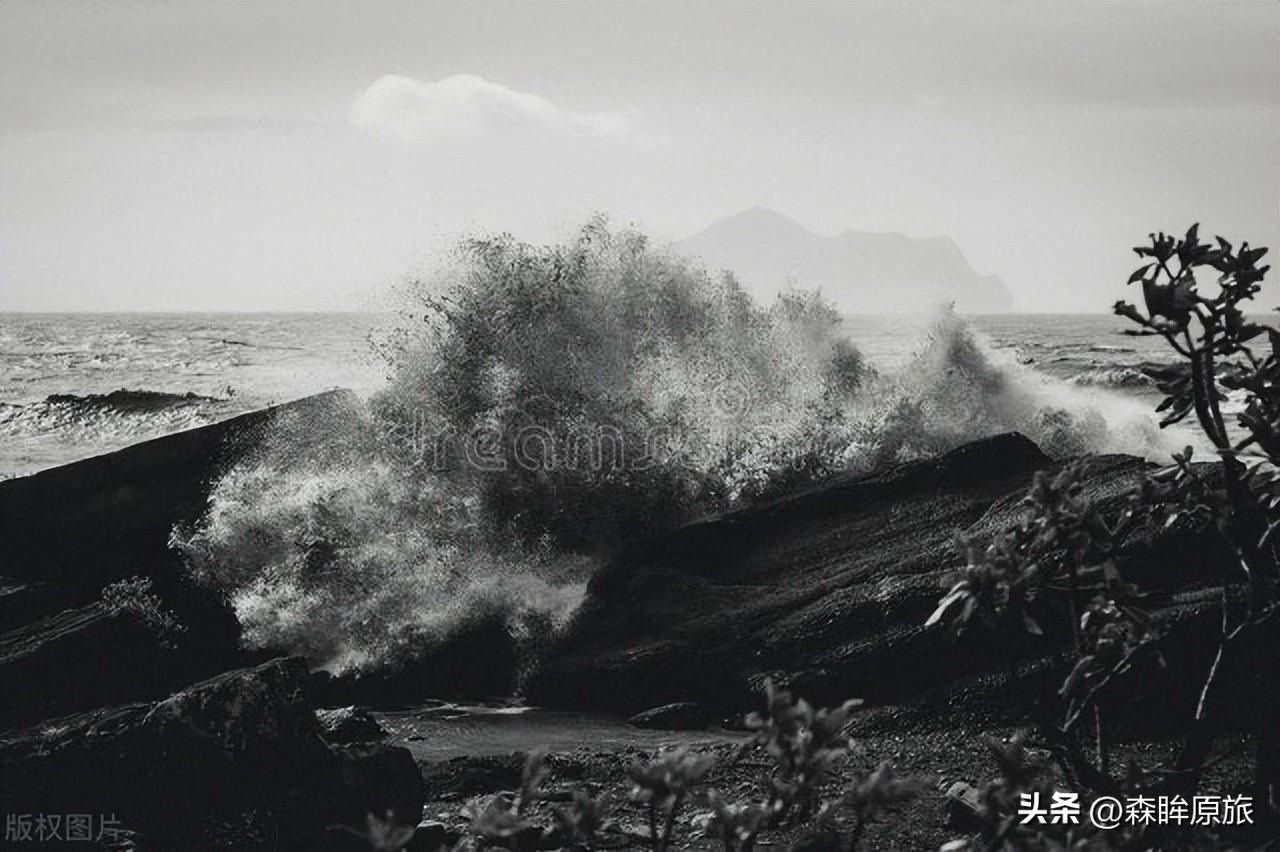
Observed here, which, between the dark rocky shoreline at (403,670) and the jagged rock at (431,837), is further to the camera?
the jagged rock at (431,837)

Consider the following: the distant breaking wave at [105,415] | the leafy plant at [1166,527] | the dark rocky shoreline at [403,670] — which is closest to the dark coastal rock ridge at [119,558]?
Answer: the dark rocky shoreline at [403,670]

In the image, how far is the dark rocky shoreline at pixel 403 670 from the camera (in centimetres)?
518

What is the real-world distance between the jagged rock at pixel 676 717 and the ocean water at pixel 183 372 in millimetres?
3622

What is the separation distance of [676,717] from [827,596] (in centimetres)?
137

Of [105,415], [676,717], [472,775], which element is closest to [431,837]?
[472,775]

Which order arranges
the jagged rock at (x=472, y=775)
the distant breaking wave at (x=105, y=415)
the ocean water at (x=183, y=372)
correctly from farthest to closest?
the distant breaking wave at (x=105, y=415), the ocean water at (x=183, y=372), the jagged rock at (x=472, y=775)

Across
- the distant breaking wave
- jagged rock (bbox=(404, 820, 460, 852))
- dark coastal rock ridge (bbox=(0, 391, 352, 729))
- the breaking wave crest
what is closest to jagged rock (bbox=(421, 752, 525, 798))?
jagged rock (bbox=(404, 820, 460, 852))

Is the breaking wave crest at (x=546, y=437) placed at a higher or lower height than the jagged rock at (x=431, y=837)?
higher

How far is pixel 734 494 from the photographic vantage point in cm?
1142

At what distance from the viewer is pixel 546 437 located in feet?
37.9

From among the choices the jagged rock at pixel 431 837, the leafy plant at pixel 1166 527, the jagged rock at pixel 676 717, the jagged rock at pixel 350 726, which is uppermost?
the leafy plant at pixel 1166 527

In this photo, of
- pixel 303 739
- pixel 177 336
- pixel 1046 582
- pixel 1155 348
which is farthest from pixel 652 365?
pixel 177 336

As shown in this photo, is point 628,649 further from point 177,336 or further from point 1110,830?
point 177,336

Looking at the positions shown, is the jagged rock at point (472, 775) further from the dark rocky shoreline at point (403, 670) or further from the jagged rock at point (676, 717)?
the jagged rock at point (676, 717)
